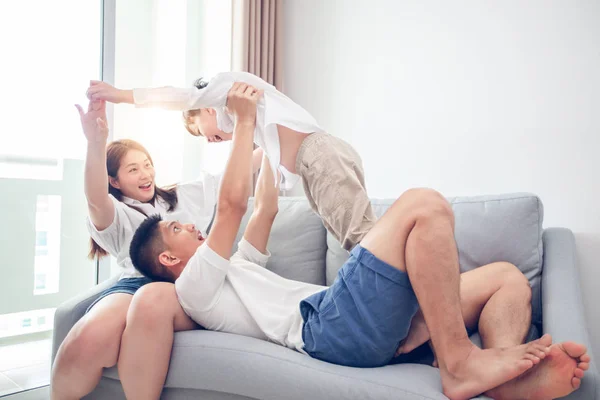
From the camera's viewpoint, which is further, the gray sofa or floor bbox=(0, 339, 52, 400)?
floor bbox=(0, 339, 52, 400)

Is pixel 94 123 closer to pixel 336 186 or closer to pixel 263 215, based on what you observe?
pixel 263 215

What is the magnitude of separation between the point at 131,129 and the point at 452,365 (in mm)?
2456

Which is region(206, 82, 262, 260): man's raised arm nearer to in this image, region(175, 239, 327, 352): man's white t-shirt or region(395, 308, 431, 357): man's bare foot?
region(175, 239, 327, 352): man's white t-shirt

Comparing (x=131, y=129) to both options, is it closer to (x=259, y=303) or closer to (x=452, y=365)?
(x=259, y=303)

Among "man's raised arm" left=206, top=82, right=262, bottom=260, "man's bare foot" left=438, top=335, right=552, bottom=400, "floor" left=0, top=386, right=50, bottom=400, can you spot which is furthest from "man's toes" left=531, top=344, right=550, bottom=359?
"floor" left=0, top=386, right=50, bottom=400

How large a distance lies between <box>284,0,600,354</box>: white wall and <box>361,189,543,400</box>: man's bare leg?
A: 42.6 inches

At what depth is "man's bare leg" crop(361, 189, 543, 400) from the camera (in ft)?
3.29

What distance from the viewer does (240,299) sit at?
1438 mm

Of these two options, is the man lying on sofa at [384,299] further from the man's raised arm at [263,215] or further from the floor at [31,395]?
the floor at [31,395]

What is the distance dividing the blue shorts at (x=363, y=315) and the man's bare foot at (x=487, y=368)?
0.15m

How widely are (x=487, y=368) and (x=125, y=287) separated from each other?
3.93ft

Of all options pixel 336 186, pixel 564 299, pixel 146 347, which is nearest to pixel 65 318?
pixel 146 347

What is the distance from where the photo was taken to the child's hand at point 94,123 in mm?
1628

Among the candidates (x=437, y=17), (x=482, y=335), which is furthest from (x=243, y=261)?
(x=437, y=17)
